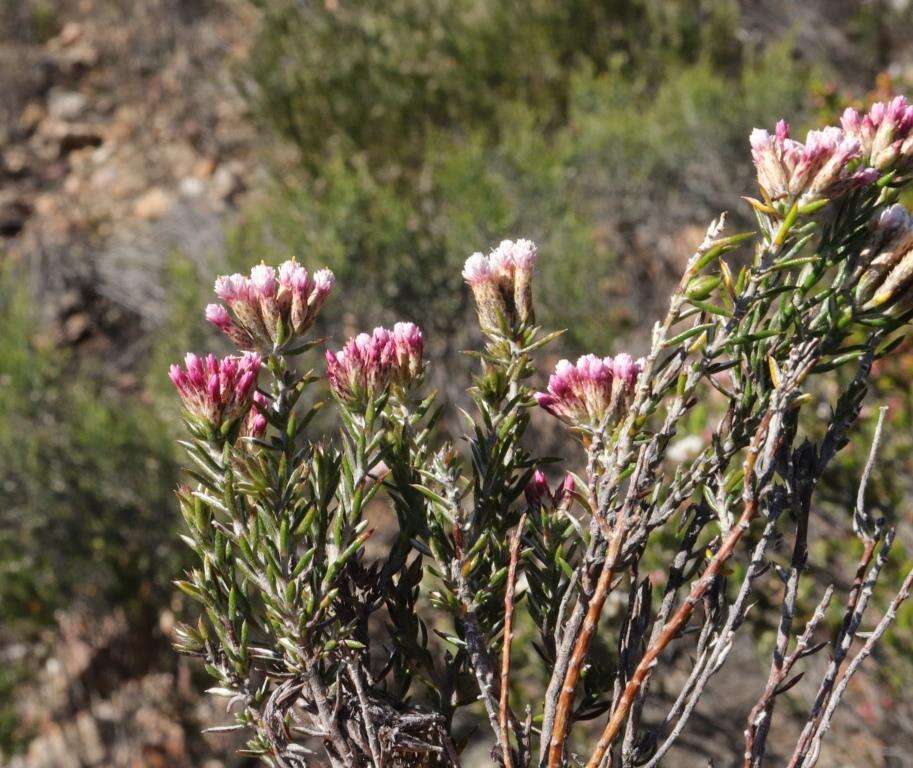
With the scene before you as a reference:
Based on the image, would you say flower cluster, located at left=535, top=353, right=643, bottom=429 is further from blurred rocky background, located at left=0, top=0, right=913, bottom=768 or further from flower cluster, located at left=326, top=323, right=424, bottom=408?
blurred rocky background, located at left=0, top=0, right=913, bottom=768

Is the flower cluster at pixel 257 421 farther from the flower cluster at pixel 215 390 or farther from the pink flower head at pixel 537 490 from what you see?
the pink flower head at pixel 537 490

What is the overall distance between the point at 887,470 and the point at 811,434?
29 cm

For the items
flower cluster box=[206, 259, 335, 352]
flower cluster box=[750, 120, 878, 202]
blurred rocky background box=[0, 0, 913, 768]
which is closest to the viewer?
flower cluster box=[750, 120, 878, 202]

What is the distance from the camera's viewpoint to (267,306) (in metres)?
1.07

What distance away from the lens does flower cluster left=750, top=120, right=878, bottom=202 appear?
97 centimetres

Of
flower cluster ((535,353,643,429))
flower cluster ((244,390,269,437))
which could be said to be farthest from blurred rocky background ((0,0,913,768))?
flower cluster ((244,390,269,437))

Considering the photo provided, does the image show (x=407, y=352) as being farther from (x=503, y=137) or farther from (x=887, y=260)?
(x=503, y=137)

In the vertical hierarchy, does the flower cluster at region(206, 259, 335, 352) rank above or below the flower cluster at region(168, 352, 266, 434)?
above

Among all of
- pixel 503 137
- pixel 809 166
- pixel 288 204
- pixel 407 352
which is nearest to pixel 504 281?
pixel 407 352

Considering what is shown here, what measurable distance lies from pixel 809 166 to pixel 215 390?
723mm

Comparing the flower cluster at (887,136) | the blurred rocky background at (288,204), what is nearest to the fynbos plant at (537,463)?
the flower cluster at (887,136)

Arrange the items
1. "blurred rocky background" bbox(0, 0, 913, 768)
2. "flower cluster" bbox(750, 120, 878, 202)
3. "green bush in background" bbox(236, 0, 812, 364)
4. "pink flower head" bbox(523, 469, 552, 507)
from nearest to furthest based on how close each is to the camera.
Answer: "flower cluster" bbox(750, 120, 878, 202) < "pink flower head" bbox(523, 469, 552, 507) < "blurred rocky background" bbox(0, 0, 913, 768) < "green bush in background" bbox(236, 0, 812, 364)

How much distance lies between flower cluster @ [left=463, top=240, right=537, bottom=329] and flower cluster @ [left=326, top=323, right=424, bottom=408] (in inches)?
4.5

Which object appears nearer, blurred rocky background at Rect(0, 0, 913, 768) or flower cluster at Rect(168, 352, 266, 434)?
flower cluster at Rect(168, 352, 266, 434)
